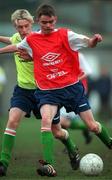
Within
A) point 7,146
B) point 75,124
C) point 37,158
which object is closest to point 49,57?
point 7,146

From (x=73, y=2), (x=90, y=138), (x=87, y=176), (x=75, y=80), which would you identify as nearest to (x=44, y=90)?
(x=75, y=80)

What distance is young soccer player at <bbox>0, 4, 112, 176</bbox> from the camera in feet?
36.1

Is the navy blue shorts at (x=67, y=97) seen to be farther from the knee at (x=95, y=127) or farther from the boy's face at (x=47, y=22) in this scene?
the boy's face at (x=47, y=22)

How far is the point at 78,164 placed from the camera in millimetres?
11766

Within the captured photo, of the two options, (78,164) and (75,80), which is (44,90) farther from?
(78,164)

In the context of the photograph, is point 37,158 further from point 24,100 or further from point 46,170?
point 46,170

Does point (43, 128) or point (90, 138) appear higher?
point (43, 128)

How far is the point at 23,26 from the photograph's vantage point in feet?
38.3

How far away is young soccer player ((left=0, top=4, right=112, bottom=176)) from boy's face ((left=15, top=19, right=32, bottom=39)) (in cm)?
46

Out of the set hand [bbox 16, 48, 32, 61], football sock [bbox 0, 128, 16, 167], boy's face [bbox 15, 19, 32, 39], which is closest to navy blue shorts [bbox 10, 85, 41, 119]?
football sock [bbox 0, 128, 16, 167]

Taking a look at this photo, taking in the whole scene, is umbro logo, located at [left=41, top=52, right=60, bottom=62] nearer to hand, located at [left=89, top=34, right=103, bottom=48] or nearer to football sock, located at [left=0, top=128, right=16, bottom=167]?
hand, located at [left=89, top=34, right=103, bottom=48]

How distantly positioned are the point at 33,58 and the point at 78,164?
64.8 inches

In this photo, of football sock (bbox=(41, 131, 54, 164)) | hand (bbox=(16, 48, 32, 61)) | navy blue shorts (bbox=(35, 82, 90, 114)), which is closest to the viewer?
football sock (bbox=(41, 131, 54, 164))

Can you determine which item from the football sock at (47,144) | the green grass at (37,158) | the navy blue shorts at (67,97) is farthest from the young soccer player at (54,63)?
the green grass at (37,158)
